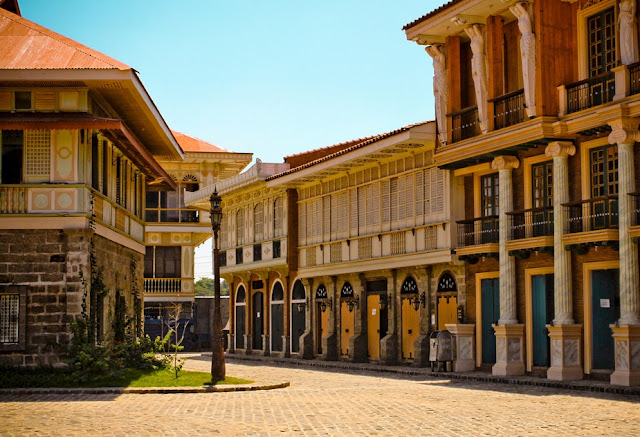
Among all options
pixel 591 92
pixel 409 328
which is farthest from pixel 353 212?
pixel 591 92

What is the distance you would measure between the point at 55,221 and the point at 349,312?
1701 cm

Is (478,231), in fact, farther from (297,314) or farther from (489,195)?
(297,314)

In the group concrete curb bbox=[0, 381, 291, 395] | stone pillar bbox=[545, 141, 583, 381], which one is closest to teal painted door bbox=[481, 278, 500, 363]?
stone pillar bbox=[545, 141, 583, 381]

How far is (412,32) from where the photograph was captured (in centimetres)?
3275

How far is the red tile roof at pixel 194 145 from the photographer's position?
62.2 metres

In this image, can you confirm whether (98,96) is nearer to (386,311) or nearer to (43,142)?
(43,142)

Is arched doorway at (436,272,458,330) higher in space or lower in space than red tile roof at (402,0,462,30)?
lower

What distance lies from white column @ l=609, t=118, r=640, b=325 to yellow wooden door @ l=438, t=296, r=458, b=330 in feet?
28.5

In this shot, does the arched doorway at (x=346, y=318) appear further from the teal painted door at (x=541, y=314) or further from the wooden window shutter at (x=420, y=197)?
the teal painted door at (x=541, y=314)

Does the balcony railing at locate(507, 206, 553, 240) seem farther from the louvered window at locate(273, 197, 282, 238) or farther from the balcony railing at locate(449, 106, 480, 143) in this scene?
the louvered window at locate(273, 197, 282, 238)

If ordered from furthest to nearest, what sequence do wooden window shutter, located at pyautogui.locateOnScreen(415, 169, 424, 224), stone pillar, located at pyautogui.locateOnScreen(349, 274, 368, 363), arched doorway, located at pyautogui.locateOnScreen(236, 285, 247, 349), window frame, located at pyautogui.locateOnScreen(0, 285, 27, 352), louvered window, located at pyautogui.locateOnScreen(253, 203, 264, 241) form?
1. arched doorway, located at pyautogui.locateOnScreen(236, 285, 247, 349)
2. louvered window, located at pyautogui.locateOnScreen(253, 203, 264, 241)
3. stone pillar, located at pyautogui.locateOnScreen(349, 274, 368, 363)
4. wooden window shutter, located at pyautogui.locateOnScreen(415, 169, 424, 224)
5. window frame, located at pyautogui.locateOnScreen(0, 285, 27, 352)

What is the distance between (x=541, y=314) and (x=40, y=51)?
552 inches

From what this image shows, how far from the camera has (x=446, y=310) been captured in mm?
33562

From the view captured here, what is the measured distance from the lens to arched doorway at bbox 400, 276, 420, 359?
35.3m
